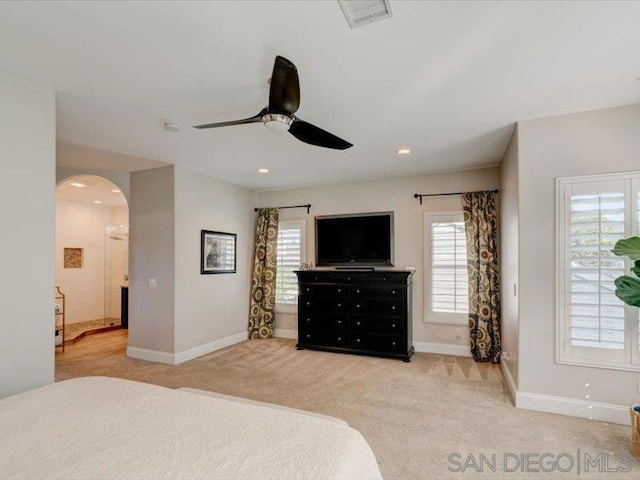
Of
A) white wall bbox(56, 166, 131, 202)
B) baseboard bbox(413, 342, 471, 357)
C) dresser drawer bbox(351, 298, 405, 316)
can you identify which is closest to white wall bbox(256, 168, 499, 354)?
baseboard bbox(413, 342, 471, 357)

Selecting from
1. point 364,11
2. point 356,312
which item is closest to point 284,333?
point 356,312

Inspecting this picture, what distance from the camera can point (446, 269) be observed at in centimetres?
509

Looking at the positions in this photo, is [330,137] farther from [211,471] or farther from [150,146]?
[150,146]

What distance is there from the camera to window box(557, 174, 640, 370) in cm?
281

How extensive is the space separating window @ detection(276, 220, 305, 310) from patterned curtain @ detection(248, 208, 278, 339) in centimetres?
11

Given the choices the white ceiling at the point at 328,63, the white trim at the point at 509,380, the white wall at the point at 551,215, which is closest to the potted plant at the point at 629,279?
the white wall at the point at 551,215

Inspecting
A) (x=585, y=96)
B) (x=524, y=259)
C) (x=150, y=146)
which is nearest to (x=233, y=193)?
(x=150, y=146)

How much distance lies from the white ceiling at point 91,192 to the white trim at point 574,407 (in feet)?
20.2

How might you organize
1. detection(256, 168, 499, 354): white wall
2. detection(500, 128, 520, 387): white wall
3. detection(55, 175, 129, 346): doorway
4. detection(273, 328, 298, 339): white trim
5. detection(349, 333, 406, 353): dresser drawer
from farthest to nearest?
1. detection(55, 175, 129, 346): doorway
2. detection(273, 328, 298, 339): white trim
3. detection(256, 168, 499, 354): white wall
4. detection(349, 333, 406, 353): dresser drawer
5. detection(500, 128, 520, 387): white wall

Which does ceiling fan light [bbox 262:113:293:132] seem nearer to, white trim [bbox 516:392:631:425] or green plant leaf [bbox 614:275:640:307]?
green plant leaf [bbox 614:275:640:307]

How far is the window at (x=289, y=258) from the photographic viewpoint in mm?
6094

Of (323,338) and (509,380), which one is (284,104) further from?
(323,338)

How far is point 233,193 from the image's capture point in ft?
19.4

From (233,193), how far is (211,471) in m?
5.12
